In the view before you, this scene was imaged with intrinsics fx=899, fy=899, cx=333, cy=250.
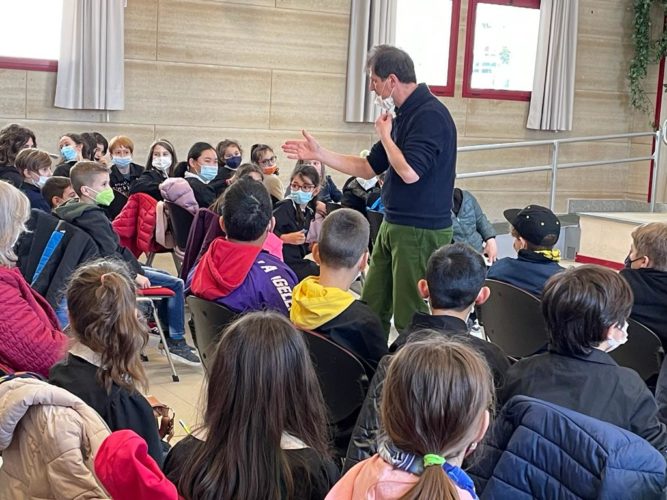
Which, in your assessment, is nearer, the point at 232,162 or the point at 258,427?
the point at 258,427

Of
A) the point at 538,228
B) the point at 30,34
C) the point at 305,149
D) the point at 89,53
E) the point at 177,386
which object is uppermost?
the point at 30,34

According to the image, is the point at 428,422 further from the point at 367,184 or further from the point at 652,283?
the point at 367,184

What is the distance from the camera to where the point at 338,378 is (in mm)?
2604

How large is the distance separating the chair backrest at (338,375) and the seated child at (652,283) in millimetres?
1174

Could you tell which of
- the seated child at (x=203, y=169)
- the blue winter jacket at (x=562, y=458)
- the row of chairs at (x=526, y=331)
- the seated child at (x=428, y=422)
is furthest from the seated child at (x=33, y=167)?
the seated child at (x=428, y=422)

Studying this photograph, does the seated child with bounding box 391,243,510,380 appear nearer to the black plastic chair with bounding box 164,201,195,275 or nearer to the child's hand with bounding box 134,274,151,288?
the child's hand with bounding box 134,274,151,288

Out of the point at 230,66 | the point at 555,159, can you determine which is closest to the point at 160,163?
the point at 230,66

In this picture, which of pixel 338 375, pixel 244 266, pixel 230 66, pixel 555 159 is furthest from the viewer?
pixel 555 159

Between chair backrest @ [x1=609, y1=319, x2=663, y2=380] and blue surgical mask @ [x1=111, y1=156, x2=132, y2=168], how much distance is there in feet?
12.8

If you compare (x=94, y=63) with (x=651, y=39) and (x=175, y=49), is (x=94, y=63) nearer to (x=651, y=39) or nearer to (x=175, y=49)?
(x=175, y=49)

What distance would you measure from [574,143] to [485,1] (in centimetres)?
177

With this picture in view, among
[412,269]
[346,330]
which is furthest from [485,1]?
[346,330]

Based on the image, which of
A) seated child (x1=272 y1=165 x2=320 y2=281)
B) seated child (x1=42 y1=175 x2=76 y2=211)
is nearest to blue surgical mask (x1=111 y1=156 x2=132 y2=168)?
seated child (x1=272 y1=165 x2=320 y2=281)

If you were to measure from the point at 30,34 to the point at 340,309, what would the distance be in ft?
16.7
